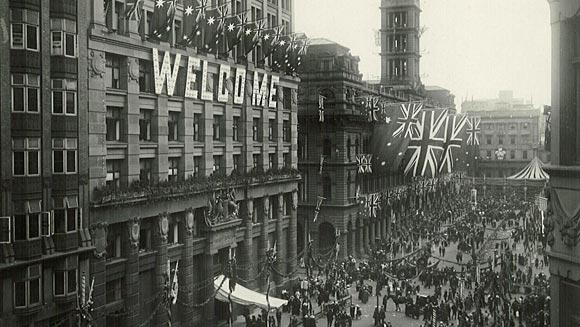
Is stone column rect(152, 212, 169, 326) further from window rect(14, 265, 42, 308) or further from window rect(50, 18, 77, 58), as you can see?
window rect(50, 18, 77, 58)

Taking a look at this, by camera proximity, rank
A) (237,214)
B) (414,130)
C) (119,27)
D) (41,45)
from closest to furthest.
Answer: (41,45)
(119,27)
(237,214)
(414,130)

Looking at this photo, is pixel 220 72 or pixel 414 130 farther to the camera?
pixel 414 130

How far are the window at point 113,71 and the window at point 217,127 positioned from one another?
1099 cm

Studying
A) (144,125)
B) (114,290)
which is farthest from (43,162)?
(114,290)

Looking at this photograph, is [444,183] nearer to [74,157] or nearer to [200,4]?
[200,4]

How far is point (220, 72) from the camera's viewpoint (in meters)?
45.7

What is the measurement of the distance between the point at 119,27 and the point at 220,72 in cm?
1047

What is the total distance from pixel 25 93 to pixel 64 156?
3836mm

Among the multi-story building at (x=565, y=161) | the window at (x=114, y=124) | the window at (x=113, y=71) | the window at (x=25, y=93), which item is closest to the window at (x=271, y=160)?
the window at (x=114, y=124)

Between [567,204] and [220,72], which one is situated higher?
[220,72]

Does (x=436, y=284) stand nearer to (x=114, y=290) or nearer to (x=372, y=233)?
(x=372, y=233)

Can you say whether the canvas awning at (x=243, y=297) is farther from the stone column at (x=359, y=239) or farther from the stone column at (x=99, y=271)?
the stone column at (x=359, y=239)

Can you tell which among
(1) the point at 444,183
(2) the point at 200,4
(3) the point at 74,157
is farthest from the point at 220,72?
(1) the point at 444,183

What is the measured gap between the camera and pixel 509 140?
490ft
